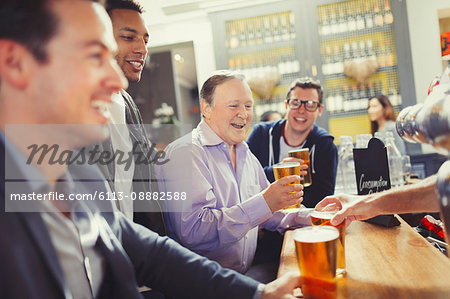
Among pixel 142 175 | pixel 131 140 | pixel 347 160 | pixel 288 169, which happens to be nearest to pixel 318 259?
pixel 288 169

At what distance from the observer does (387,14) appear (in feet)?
14.4

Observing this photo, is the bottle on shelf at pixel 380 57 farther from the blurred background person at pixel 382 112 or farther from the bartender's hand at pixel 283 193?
the bartender's hand at pixel 283 193

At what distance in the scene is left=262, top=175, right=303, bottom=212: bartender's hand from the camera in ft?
4.56

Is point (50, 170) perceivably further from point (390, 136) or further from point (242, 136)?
point (390, 136)

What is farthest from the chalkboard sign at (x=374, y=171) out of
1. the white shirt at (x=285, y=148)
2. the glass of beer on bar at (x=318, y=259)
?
the white shirt at (x=285, y=148)

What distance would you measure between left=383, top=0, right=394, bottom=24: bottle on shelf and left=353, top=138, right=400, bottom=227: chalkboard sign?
3641mm

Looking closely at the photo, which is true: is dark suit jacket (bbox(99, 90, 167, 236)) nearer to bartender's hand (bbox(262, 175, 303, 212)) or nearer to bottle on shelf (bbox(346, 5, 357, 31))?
bartender's hand (bbox(262, 175, 303, 212))

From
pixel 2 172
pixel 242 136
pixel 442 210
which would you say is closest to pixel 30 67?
pixel 2 172

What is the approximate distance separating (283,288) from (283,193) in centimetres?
55

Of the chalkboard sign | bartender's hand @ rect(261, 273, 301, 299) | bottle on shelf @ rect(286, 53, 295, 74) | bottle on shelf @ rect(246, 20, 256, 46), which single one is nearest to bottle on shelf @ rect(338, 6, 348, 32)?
bottle on shelf @ rect(286, 53, 295, 74)

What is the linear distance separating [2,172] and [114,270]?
0.38 m

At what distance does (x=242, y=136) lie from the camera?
1900 mm

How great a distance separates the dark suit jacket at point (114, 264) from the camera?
0.67m

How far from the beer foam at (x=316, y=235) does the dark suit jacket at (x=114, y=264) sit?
20cm
